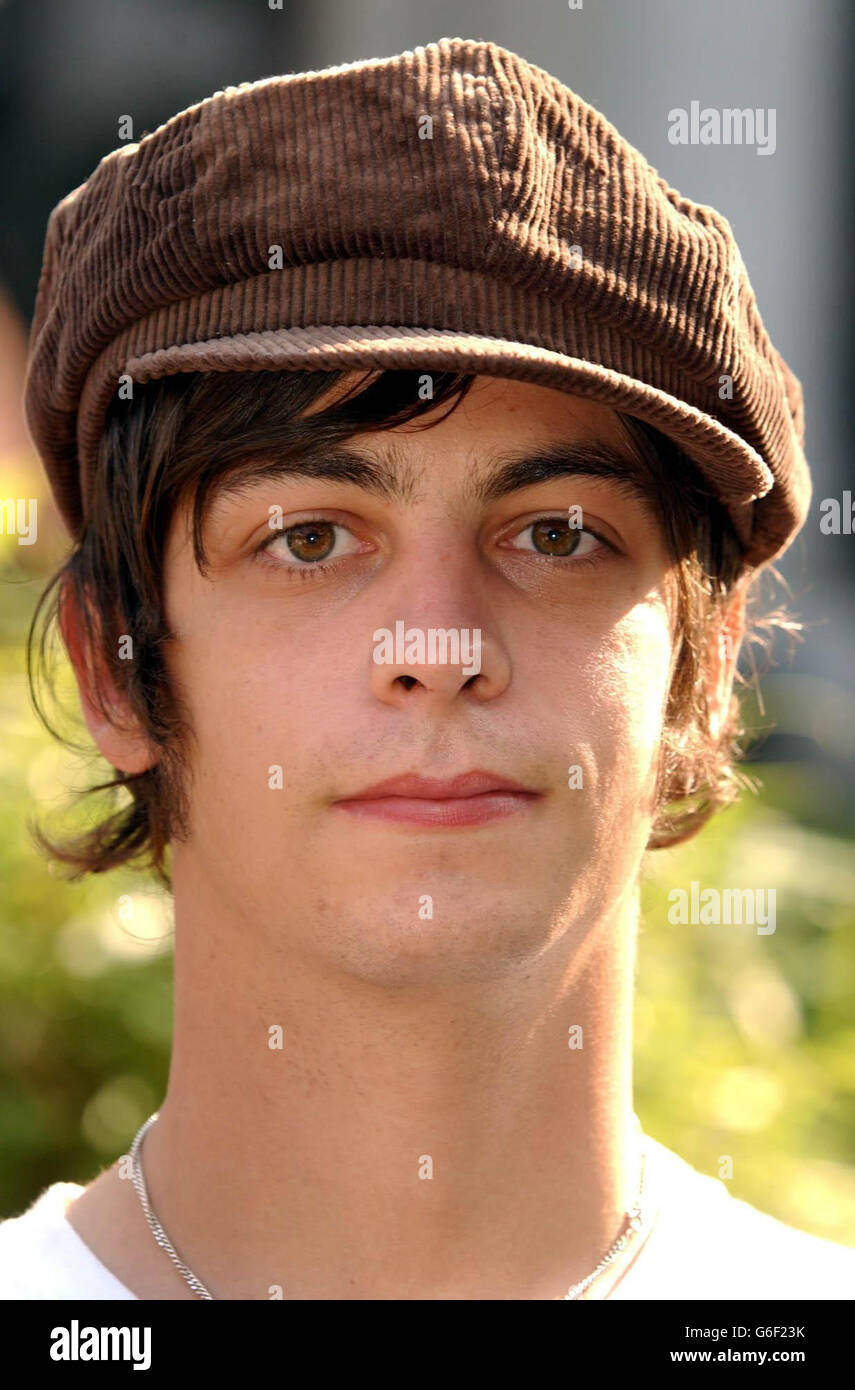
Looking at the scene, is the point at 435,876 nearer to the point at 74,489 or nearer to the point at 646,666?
the point at 646,666

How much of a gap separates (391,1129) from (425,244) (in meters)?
1.22

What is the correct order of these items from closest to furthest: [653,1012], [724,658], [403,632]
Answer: [403,632] → [724,658] → [653,1012]

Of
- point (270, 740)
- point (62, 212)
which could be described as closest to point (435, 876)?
point (270, 740)

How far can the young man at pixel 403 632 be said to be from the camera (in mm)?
2004

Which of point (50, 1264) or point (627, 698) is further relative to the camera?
point (50, 1264)

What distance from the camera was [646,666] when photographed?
225 centimetres

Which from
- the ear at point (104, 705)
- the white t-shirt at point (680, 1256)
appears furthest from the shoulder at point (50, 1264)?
the ear at point (104, 705)

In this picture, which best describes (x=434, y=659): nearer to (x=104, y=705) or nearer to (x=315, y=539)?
(x=315, y=539)

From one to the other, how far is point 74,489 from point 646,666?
1.08 metres

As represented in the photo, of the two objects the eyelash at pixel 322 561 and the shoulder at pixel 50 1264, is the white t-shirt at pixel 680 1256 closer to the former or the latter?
the shoulder at pixel 50 1264

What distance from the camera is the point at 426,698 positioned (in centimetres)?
202

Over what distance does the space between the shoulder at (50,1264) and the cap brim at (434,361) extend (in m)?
1.30

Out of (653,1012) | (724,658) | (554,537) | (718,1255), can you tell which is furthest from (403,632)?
(653,1012)

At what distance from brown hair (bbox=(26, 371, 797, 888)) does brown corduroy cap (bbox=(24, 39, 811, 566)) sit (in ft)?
0.29
